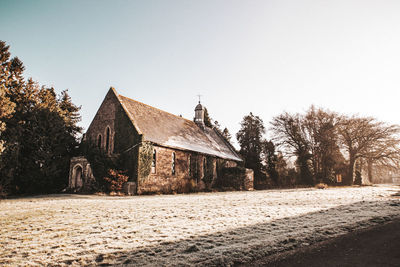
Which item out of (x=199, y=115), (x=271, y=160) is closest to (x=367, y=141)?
(x=271, y=160)

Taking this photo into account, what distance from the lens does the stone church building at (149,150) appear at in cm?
1814

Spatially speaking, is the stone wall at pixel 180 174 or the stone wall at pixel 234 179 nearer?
the stone wall at pixel 180 174

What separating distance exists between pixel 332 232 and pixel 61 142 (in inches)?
841

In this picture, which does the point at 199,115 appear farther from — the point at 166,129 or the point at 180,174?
the point at 180,174

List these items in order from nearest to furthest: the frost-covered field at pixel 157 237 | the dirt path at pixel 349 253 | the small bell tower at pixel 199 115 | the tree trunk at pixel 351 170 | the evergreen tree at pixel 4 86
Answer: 1. the dirt path at pixel 349 253
2. the frost-covered field at pixel 157 237
3. the evergreen tree at pixel 4 86
4. the tree trunk at pixel 351 170
5. the small bell tower at pixel 199 115

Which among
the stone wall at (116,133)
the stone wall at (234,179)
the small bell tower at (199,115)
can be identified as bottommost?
the stone wall at (234,179)

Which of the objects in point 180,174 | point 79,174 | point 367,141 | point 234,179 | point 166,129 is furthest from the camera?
point 367,141

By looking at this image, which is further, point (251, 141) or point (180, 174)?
point (251, 141)

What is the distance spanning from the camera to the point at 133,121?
19297 mm

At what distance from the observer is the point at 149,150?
722 inches

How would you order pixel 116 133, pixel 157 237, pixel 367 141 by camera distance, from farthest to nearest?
pixel 367 141
pixel 116 133
pixel 157 237

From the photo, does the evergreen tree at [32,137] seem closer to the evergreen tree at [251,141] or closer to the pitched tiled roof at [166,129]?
the pitched tiled roof at [166,129]

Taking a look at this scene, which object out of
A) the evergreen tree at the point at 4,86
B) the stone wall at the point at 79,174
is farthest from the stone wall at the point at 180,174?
the evergreen tree at the point at 4,86

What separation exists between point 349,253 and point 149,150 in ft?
53.0
